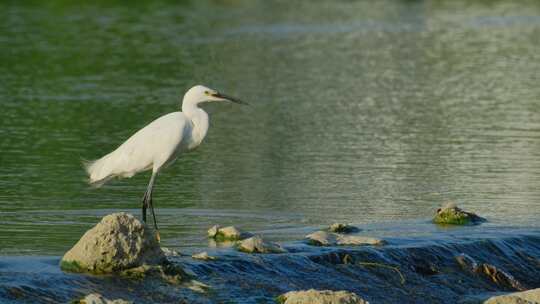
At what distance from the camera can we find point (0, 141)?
70.8 feet

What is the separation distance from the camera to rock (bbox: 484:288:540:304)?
11.9 m

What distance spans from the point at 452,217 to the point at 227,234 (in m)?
3.16

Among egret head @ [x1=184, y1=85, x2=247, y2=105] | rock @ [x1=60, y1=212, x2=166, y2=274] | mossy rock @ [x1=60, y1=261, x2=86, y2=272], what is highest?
egret head @ [x1=184, y1=85, x2=247, y2=105]

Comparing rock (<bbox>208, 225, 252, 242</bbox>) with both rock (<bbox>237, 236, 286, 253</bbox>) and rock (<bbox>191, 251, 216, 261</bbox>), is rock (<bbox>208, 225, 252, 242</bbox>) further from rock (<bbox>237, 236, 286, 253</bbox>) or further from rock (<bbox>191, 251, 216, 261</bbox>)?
rock (<bbox>191, 251, 216, 261</bbox>)

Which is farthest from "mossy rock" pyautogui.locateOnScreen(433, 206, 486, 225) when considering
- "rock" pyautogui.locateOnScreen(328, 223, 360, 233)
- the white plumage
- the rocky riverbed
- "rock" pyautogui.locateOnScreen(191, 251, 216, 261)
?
"rock" pyautogui.locateOnScreen(191, 251, 216, 261)

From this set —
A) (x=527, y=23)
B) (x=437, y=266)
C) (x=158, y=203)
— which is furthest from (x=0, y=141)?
(x=527, y=23)

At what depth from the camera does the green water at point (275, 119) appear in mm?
15984

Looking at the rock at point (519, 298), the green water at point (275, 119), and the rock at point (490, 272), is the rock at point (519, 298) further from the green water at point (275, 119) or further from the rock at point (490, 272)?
the green water at point (275, 119)

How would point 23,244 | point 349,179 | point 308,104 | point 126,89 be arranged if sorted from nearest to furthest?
1. point 23,244
2. point 349,179
3. point 308,104
4. point 126,89

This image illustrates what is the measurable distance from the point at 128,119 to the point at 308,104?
14.2ft

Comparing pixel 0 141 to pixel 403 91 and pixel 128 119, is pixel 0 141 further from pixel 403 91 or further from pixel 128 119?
pixel 403 91

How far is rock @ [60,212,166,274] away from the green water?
1.24 metres

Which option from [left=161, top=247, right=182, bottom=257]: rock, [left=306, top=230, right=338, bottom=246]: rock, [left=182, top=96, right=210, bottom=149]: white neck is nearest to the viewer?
[left=161, top=247, right=182, bottom=257]: rock

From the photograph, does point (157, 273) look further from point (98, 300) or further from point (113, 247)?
point (98, 300)
